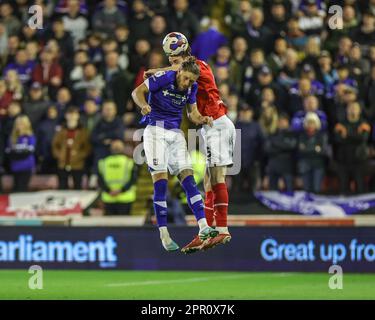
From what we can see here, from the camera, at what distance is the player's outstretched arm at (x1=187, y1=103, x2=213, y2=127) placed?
14.0 m

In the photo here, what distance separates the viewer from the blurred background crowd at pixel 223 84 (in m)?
23.5

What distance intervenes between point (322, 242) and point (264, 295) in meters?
3.79

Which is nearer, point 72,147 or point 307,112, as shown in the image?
point 307,112

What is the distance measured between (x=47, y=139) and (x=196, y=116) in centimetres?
1106

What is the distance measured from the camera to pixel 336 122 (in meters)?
23.8

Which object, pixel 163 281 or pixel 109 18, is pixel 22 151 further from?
pixel 163 281

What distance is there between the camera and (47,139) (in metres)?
24.7

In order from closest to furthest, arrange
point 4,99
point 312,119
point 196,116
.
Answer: point 196,116
point 312,119
point 4,99

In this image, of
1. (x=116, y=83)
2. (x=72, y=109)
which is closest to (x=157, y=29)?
(x=116, y=83)

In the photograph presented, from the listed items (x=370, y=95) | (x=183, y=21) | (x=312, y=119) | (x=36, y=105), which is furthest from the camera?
(x=183, y=21)

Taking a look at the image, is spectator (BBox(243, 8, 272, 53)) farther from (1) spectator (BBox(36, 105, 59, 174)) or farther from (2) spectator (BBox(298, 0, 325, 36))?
(1) spectator (BBox(36, 105, 59, 174))

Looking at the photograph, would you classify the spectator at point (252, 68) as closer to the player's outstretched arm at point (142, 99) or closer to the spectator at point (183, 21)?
the spectator at point (183, 21)

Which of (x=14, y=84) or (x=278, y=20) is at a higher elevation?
(x=278, y=20)
